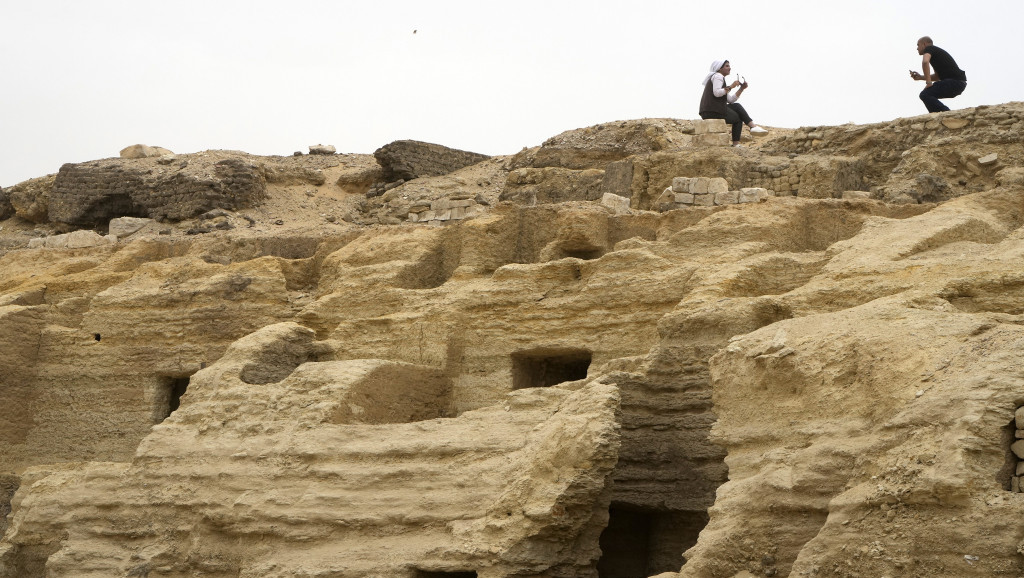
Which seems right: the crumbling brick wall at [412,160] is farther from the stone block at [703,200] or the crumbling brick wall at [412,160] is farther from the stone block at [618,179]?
the stone block at [703,200]

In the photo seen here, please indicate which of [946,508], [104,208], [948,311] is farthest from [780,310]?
[104,208]

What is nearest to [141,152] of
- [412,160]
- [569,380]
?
[412,160]

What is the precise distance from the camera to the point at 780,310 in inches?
430

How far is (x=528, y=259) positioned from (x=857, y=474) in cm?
743

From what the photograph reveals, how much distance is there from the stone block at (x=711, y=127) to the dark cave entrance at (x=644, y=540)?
318 inches

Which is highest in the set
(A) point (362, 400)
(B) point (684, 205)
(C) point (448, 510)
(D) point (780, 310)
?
(B) point (684, 205)

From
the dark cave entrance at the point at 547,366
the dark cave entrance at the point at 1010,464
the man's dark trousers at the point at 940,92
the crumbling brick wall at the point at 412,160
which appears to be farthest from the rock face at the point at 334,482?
the crumbling brick wall at the point at 412,160

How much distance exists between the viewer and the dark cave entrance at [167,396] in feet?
51.0

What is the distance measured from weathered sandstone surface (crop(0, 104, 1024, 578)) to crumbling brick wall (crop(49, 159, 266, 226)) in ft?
7.63

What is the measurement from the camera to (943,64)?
17703 millimetres

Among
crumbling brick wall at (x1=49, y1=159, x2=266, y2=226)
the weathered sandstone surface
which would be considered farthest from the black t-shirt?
crumbling brick wall at (x1=49, y1=159, x2=266, y2=226)

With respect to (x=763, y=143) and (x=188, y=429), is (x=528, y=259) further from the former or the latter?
(x=763, y=143)

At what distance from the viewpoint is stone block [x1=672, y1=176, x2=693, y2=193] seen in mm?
15914

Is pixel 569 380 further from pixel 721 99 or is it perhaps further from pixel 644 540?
pixel 721 99
